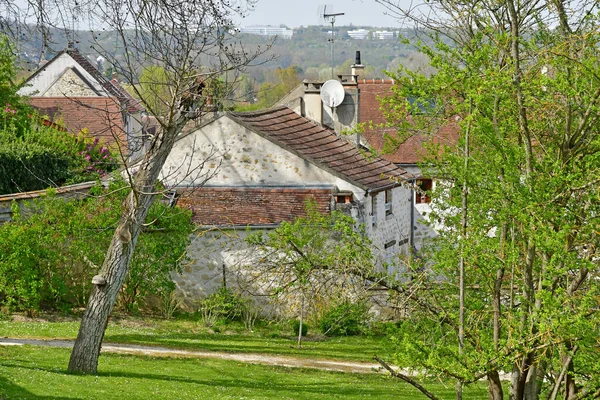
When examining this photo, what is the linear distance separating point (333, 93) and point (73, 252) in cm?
1248

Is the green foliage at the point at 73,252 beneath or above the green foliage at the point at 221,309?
above

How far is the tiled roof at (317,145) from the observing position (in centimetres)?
3017

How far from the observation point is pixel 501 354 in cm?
1168

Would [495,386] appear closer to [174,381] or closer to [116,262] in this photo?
[174,381]

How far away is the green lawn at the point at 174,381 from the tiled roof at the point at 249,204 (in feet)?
29.3

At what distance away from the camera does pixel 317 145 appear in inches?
1270

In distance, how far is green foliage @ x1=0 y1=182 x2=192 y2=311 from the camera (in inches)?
961

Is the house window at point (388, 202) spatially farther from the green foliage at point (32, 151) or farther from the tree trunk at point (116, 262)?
the tree trunk at point (116, 262)

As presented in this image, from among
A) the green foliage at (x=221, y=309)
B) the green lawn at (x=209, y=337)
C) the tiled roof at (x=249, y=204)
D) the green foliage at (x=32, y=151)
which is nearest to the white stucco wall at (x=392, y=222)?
the tiled roof at (x=249, y=204)

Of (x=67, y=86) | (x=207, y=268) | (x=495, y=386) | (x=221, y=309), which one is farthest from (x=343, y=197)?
(x=67, y=86)

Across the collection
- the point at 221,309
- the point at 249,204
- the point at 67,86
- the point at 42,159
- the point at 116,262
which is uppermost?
the point at 67,86

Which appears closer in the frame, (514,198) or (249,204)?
(514,198)

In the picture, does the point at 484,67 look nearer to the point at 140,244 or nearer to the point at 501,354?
the point at 501,354

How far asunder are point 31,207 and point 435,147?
1477 centimetres
